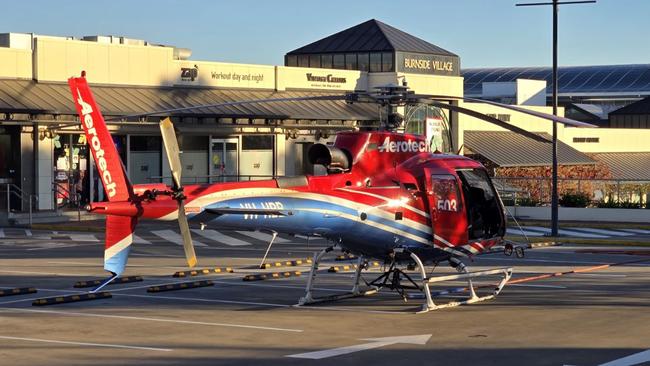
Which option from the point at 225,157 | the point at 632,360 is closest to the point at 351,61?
the point at 225,157

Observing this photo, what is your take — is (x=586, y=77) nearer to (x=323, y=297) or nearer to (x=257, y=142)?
(x=257, y=142)

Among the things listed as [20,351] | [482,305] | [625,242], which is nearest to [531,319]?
[482,305]

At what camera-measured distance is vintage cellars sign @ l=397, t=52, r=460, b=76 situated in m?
61.7

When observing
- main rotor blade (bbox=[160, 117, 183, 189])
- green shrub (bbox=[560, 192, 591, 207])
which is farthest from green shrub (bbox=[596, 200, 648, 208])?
main rotor blade (bbox=[160, 117, 183, 189])

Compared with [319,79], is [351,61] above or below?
above

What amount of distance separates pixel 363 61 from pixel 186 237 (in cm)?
4704

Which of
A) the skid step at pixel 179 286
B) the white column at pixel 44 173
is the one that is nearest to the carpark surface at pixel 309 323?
the skid step at pixel 179 286

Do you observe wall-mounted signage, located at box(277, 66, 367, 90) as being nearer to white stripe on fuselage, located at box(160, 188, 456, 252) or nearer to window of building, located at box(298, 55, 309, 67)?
window of building, located at box(298, 55, 309, 67)

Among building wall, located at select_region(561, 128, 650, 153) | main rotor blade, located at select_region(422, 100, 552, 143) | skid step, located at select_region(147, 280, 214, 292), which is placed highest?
building wall, located at select_region(561, 128, 650, 153)

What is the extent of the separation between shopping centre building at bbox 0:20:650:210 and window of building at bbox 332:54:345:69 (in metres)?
0.10

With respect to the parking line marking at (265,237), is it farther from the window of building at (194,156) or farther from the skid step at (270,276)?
the window of building at (194,156)

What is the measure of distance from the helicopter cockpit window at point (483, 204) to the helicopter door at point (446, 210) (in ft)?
1.43

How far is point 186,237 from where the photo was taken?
16.7 meters

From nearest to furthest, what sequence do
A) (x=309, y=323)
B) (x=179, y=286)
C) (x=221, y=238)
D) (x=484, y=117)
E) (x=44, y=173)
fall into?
(x=309, y=323) < (x=484, y=117) < (x=179, y=286) < (x=221, y=238) < (x=44, y=173)
